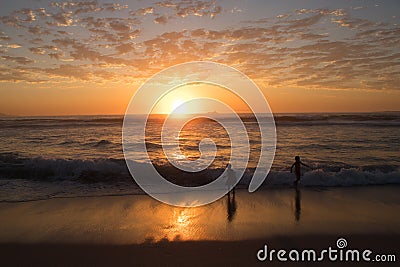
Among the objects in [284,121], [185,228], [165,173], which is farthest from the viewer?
[284,121]

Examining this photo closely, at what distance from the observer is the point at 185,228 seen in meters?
8.05

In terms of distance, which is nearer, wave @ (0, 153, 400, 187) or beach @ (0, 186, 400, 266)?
beach @ (0, 186, 400, 266)

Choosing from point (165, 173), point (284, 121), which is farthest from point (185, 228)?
point (284, 121)

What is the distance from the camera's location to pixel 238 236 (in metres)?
7.45

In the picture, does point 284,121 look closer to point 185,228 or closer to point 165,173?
point 165,173

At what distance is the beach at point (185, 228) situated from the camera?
6.61m

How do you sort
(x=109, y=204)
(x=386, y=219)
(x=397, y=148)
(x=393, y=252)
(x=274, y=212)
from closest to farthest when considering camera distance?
1. (x=393, y=252)
2. (x=386, y=219)
3. (x=274, y=212)
4. (x=109, y=204)
5. (x=397, y=148)

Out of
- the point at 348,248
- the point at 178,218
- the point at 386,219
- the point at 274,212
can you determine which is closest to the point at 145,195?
the point at 178,218

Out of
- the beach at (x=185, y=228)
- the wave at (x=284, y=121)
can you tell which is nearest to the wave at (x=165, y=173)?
the beach at (x=185, y=228)

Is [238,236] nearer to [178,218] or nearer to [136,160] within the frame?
[178,218]

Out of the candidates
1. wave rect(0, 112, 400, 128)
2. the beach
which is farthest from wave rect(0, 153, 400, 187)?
wave rect(0, 112, 400, 128)

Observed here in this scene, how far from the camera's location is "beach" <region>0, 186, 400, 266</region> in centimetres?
661

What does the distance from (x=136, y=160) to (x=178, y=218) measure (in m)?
11.0

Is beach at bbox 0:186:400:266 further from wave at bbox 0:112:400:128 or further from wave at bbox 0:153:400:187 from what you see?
wave at bbox 0:112:400:128
